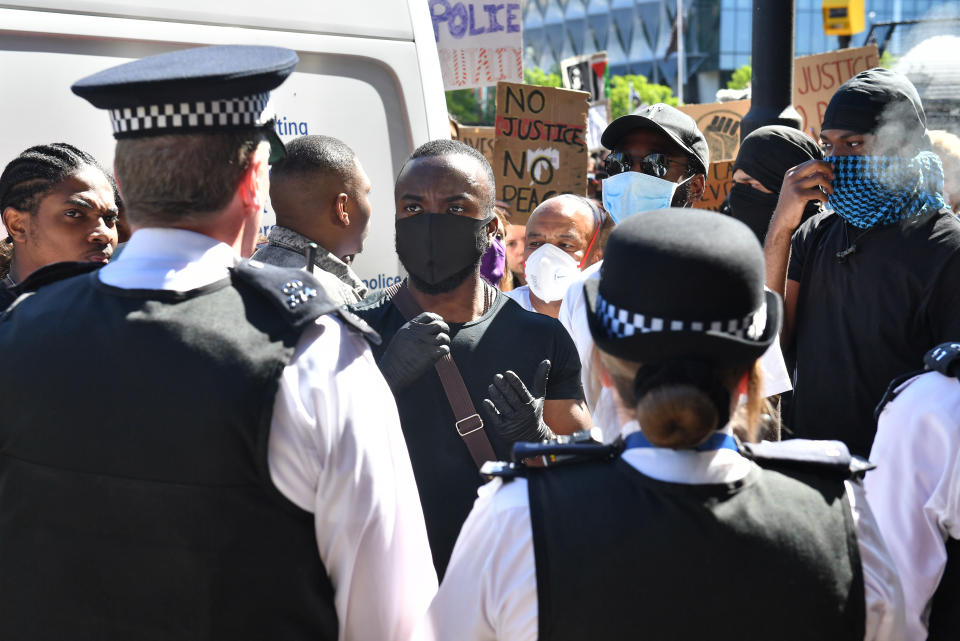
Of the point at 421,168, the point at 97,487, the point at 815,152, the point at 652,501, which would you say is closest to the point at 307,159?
the point at 421,168

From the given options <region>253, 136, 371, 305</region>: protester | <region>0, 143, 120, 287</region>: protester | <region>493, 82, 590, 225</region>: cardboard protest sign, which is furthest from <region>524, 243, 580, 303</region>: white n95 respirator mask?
<region>493, 82, 590, 225</region>: cardboard protest sign

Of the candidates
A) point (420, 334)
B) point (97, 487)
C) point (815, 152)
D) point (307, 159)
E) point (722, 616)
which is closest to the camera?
point (722, 616)

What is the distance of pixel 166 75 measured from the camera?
1605 millimetres

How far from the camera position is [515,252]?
5695 millimetres

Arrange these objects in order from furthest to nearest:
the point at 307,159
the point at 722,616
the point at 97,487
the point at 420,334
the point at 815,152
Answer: the point at 815,152 < the point at 307,159 < the point at 420,334 < the point at 97,487 < the point at 722,616

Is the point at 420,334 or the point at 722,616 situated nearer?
the point at 722,616

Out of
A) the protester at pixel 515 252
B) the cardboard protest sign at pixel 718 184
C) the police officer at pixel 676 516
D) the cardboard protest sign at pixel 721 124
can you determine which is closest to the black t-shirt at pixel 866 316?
the police officer at pixel 676 516

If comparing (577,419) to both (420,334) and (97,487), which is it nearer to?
(420,334)

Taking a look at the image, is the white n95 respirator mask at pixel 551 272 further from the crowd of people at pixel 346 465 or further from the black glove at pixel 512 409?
the crowd of people at pixel 346 465

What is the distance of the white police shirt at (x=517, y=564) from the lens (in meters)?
1.47

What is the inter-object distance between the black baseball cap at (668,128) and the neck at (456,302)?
1149 millimetres

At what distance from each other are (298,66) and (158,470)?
2233mm

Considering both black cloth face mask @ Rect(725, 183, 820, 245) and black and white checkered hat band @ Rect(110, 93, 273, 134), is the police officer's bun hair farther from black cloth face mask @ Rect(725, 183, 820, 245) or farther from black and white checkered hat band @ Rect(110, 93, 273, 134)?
black cloth face mask @ Rect(725, 183, 820, 245)

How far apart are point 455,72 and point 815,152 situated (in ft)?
13.3
